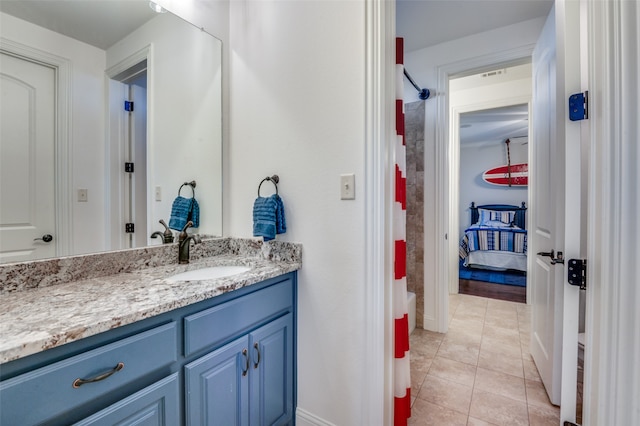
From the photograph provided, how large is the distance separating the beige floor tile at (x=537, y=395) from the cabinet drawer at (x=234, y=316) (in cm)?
157

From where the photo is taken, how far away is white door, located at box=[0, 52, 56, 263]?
3.29ft

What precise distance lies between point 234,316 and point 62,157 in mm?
942

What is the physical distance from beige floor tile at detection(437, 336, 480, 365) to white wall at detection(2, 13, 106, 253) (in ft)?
7.84

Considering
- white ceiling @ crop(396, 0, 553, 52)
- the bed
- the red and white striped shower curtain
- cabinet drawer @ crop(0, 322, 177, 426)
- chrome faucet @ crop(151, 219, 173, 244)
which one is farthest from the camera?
the bed

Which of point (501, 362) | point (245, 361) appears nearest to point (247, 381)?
point (245, 361)

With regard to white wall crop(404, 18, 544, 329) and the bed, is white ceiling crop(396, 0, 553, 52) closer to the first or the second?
white wall crop(404, 18, 544, 329)

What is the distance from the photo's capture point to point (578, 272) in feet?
3.13

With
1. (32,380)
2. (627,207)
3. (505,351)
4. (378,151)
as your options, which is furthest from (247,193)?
(505,351)

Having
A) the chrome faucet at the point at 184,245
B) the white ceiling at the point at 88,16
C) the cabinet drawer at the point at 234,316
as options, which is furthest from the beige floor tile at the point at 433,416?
the white ceiling at the point at 88,16

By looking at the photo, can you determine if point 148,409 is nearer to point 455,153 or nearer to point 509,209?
point 455,153

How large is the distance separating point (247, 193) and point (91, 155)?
0.73 m

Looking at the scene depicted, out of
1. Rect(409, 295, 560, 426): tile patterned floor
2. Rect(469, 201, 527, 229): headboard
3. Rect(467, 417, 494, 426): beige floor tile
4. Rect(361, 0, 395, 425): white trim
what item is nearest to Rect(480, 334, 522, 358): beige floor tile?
Rect(409, 295, 560, 426): tile patterned floor

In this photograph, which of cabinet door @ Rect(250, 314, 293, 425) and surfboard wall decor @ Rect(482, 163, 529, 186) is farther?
surfboard wall decor @ Rect(482, 163, 529, 186)

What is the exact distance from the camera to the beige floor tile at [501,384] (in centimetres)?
173
